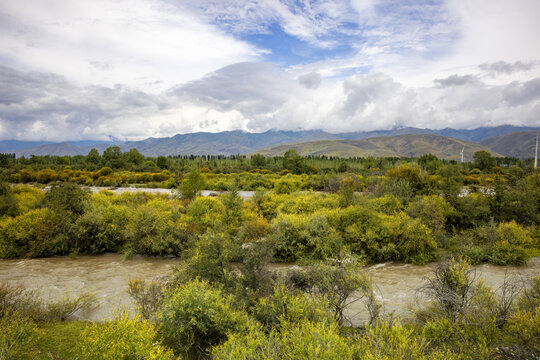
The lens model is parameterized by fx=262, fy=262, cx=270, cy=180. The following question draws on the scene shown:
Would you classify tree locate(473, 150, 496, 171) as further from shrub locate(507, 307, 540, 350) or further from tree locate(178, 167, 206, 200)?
shrub locate(507, 307, 540, 350)

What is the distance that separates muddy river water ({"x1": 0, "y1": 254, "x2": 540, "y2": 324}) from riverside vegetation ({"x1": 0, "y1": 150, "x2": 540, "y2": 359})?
2.02ft

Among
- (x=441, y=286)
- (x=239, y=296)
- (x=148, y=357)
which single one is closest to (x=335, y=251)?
(x=441, y=286)

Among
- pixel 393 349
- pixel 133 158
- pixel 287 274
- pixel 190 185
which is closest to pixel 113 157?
pixel 133 158

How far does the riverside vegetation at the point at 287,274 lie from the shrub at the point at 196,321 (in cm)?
3

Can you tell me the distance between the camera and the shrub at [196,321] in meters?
6.46

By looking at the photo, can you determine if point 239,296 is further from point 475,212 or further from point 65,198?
point 475,212

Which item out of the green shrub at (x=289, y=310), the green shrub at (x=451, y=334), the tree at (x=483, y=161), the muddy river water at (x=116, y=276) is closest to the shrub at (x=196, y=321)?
the green shrub at (x=289, y=310)

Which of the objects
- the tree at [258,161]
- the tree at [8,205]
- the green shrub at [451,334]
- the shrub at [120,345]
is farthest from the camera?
the tree at [258,161]

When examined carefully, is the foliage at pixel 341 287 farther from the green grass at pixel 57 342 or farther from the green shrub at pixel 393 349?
the green grass at pixel 57 342

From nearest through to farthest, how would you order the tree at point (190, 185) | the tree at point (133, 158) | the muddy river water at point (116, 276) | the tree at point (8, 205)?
the muddy river water at point (116, 276)
the tree at point (8, 205)
the tree at point (190, 185)
the tree at point (133, 158)

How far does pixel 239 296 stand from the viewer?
26.6 feet

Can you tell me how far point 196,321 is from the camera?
6.43 m

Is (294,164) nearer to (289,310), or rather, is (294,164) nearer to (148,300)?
(148,300)

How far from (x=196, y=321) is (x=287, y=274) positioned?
4205 millimetres
